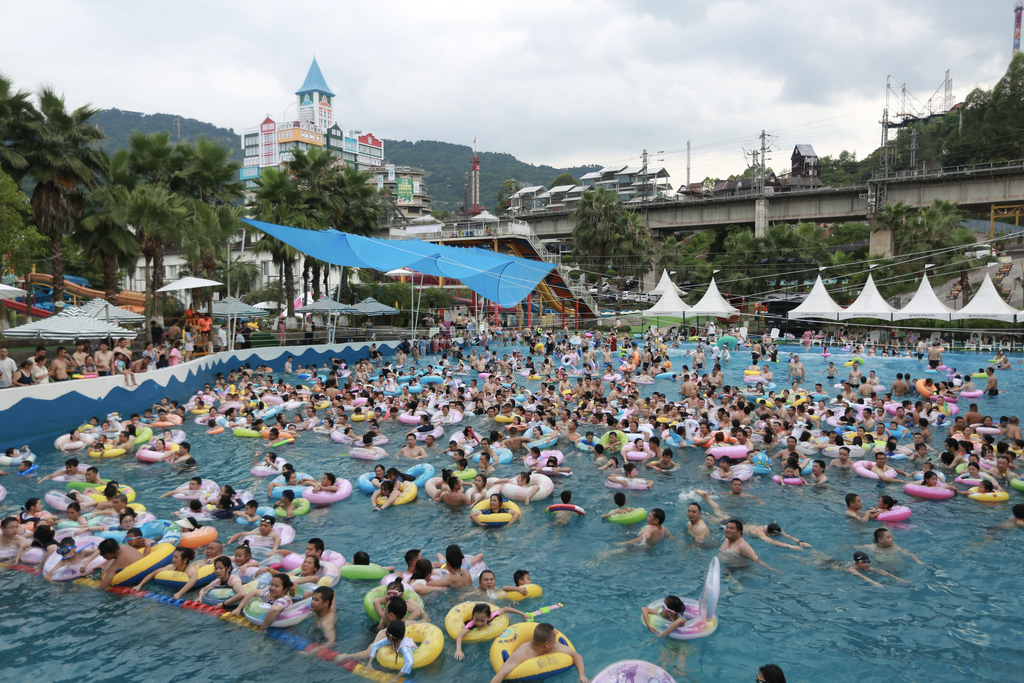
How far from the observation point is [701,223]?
47.5m

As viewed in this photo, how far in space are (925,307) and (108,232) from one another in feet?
111

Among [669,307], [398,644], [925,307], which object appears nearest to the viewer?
[398,644]

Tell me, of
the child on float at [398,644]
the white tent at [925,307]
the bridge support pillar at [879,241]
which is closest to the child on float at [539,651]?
the child on float at [398,644]

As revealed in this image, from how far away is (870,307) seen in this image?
1190 inches

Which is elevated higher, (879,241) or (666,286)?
(879,241)

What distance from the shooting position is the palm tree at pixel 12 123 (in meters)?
19.7

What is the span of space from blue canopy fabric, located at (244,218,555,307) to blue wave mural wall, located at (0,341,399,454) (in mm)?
5703

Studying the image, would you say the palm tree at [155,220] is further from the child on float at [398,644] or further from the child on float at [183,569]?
the child on float at [398,644]

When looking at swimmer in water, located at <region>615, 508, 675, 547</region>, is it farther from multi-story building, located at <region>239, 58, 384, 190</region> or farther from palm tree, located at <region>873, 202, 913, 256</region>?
multi-story building, located at <region>239, 58, 384, 190</region>

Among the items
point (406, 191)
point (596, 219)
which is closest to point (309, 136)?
point (406, 191)

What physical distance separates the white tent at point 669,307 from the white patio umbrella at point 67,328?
975 inches

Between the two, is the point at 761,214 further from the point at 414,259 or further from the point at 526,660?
the point at 526,660

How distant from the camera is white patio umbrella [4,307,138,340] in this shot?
54.5 ft

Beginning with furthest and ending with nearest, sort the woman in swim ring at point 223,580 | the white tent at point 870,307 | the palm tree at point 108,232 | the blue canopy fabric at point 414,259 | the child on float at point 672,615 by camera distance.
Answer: the white tent at point 870,307
the palm tree at point 108,232
the blue canopy fabric at point 414,259
the woman in swim ring at point 223,580
the child on float at point 672,615
